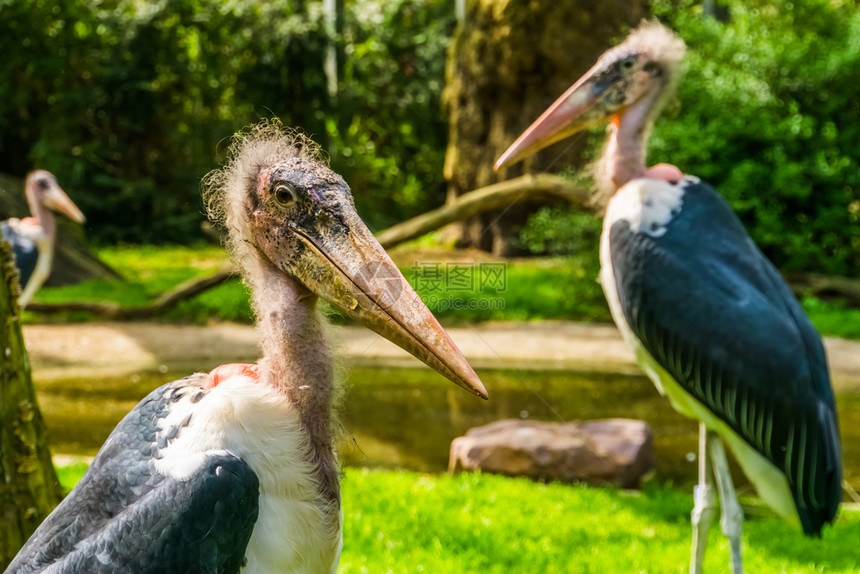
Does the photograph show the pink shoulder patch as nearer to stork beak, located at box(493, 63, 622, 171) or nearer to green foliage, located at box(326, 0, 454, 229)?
stork beak, located at box(493, 63, 622, 171)

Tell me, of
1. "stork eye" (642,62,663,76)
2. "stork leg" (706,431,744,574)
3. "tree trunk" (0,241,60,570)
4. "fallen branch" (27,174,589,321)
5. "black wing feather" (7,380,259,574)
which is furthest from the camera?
"fallen branch" (27,174,589,321)

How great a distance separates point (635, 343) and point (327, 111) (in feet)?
34.9

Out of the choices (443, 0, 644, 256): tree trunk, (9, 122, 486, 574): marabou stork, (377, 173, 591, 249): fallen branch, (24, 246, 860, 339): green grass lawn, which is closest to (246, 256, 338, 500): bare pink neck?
(9, 122, 486, 574): marabou stork

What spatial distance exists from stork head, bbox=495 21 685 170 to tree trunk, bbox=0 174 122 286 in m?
7.97

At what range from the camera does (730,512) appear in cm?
319

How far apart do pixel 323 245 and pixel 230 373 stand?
324 millimetres

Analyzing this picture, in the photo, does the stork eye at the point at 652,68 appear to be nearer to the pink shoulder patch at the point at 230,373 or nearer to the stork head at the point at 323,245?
the stork head at the point at 323,245

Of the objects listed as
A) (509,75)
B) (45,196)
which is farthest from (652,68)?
(509,75)

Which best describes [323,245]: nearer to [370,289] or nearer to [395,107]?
[370,289]

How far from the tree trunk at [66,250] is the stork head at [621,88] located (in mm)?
7975

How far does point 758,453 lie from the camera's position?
11.2ft

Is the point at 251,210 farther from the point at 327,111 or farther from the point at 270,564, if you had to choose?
the point at 327,111

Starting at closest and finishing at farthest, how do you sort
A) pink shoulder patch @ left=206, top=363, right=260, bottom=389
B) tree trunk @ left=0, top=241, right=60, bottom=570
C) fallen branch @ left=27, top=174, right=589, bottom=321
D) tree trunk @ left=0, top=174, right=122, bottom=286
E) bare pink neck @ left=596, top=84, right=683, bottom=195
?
pink shoulder patch @ left=206, top=363, right=260, bottom=389 → tree trunk @ left=0, top=241, right=60, bottom=570 → bare pink neck @ left=596, top=84, right=683, bottom=195 → fallen branch @ left=27, top=174, right=589, bottom=321 → tree trunk @ left=0, top=174, right=122, bottom=286

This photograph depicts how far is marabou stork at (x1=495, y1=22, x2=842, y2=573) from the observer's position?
127 inches
